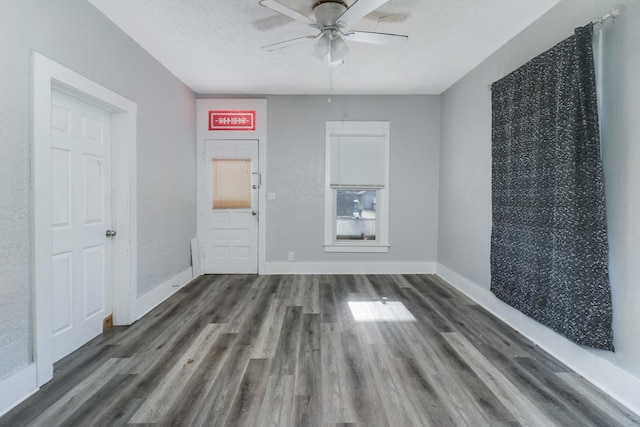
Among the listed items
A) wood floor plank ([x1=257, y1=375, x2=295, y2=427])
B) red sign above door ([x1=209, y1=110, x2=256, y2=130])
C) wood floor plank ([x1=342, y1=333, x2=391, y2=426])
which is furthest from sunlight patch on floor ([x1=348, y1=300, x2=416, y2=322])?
red sign above door ([x1=209, y1=110, x2=256, y2=130])

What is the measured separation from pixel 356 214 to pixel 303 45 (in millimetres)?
2609

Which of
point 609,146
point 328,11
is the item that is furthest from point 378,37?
point 609,146

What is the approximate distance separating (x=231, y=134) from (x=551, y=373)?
15.1 ft

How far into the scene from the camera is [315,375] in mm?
2051

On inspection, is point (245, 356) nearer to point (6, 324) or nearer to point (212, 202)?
point (6, 324)

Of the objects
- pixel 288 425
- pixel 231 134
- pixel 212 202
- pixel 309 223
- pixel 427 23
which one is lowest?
pixel 288 425

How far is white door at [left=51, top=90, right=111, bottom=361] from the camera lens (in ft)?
7.33

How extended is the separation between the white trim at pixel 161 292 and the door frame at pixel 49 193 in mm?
181

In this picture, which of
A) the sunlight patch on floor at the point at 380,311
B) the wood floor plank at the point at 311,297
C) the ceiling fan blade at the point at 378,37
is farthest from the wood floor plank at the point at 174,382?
the ceiling fan blade at the point at 378,37

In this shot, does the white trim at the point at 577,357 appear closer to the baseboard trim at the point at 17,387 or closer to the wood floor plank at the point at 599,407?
the wood floor plank at the point at 599,407

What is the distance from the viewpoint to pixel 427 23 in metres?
2.66

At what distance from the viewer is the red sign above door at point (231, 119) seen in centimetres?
460

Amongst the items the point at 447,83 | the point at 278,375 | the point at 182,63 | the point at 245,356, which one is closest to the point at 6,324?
the point at 245,356

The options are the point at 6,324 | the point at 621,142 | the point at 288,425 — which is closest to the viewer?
the point at 288,425
